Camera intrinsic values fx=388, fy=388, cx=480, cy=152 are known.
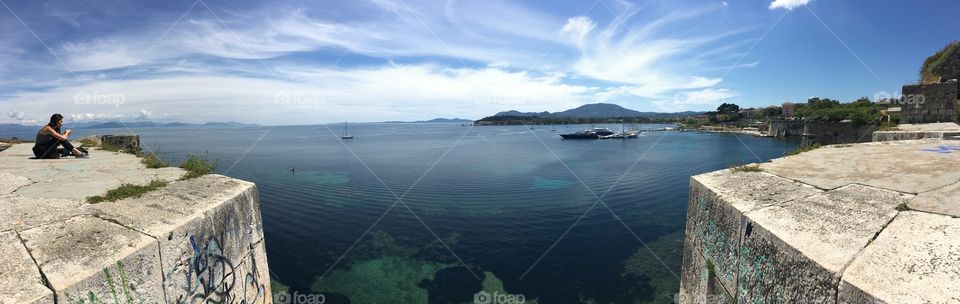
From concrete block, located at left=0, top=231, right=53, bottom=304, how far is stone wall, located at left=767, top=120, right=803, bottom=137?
92.0 meters

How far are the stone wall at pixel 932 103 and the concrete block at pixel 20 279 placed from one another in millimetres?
22513

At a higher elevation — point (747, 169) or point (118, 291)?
point (747, 169)

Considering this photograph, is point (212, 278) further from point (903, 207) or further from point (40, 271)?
point (903, 207)

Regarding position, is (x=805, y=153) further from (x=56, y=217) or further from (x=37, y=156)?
(x=37, y=156)

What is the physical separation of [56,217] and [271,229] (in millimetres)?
13407

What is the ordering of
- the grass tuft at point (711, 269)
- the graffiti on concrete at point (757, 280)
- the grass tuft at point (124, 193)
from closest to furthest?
the graffiti on concrete at point (757, 280)
the grass tuft at point (124, 193)
the grass tuft at point (711, 269)

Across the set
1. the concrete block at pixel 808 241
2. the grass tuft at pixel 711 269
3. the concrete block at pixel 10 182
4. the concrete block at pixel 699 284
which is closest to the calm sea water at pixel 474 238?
the concrete block at pixel 699 284

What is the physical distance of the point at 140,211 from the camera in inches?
164

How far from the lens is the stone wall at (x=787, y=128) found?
7194 centimetres

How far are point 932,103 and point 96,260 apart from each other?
897 inches

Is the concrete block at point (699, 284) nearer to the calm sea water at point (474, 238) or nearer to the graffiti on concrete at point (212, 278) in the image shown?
the calm sea water at point (474, 238)

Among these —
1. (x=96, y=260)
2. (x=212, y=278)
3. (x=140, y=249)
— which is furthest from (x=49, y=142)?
(x=96, y=260)

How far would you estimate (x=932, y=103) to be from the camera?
46.8 ft

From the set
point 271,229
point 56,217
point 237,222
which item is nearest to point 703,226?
point 237,222
